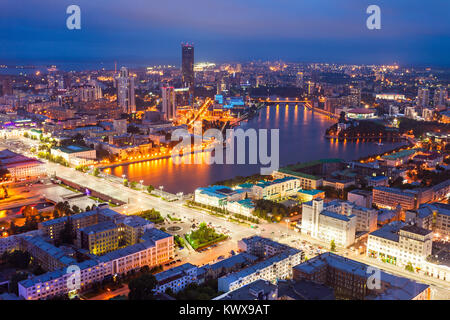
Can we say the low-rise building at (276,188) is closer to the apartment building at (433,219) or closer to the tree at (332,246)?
the tree at (332,246)

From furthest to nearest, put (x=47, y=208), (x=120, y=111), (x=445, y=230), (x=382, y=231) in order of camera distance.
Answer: (x=120, y=111), (x=47, y=208), (x=445, y=230), (x=382, y=231)

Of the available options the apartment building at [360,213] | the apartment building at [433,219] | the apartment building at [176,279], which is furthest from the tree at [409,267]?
the apartment building at [176,279]

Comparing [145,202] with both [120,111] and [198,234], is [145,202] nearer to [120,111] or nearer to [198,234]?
[198,234]

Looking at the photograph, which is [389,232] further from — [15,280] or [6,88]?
[6,88]

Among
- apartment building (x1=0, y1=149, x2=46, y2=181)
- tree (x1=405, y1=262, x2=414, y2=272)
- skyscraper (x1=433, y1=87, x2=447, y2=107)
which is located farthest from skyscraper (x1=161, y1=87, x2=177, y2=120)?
tree (x1=405, y1=262, x2=414, y2=272)

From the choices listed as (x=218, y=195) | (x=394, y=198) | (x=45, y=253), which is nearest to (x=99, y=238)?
(x=45, y=253)

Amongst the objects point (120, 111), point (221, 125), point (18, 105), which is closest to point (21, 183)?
point (221, 125)

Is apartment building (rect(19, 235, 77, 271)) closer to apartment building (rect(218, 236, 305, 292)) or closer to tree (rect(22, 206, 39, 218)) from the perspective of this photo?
tree (rect(22, 206, 39, 218))
